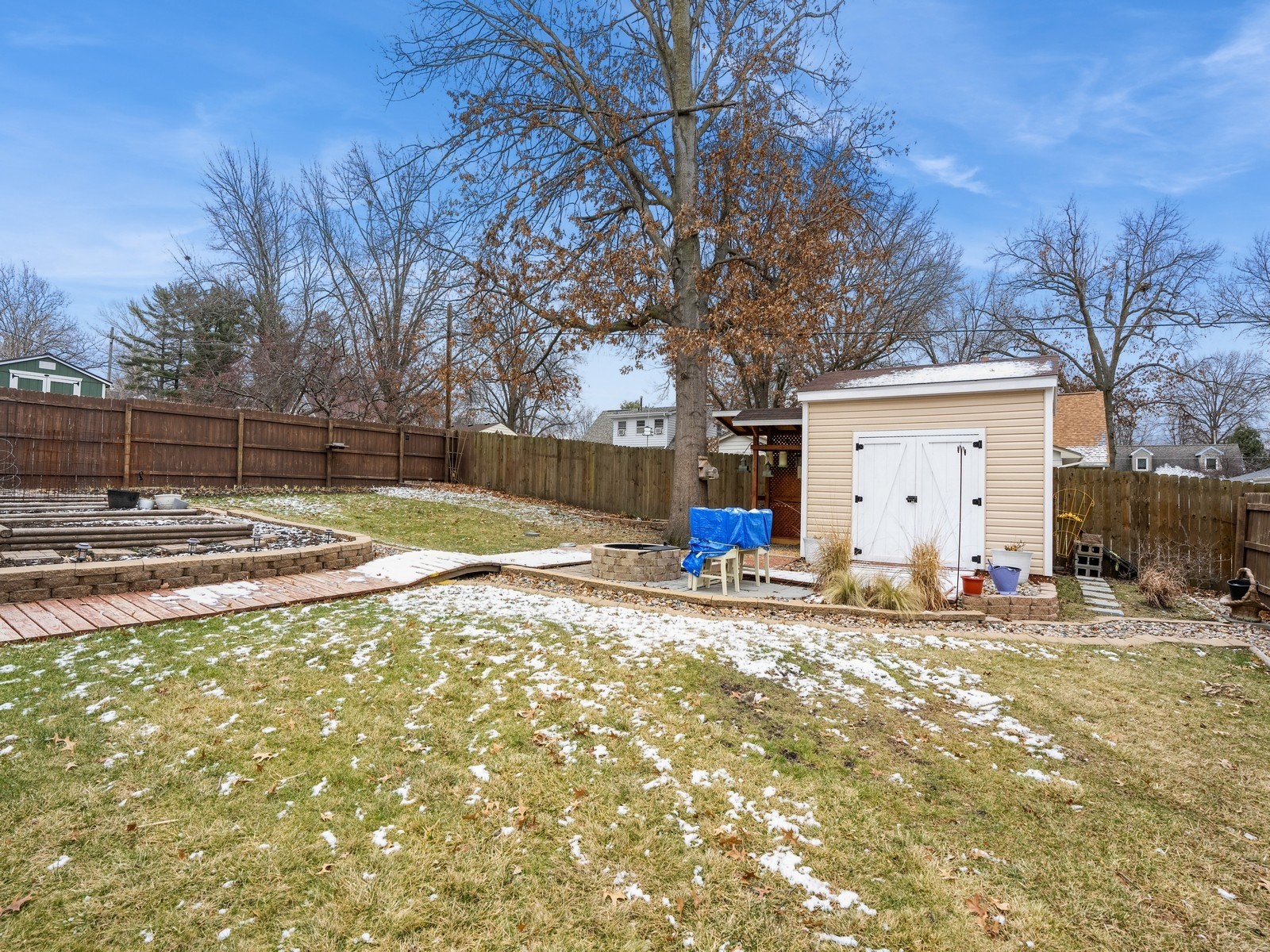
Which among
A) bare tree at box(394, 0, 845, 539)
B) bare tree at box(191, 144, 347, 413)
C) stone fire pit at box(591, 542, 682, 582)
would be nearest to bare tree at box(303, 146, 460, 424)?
bare tree at box(191, 144, 347, 413)

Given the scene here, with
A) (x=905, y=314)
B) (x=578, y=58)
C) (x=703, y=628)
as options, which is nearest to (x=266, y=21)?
(x=578, y=58)

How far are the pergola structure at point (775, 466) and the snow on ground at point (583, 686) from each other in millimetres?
6275

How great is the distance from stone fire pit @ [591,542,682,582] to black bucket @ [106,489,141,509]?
7116 mm

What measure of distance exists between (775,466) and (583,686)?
936 cm

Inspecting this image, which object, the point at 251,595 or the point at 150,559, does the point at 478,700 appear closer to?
the point at 251,595

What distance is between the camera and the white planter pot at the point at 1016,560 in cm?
834

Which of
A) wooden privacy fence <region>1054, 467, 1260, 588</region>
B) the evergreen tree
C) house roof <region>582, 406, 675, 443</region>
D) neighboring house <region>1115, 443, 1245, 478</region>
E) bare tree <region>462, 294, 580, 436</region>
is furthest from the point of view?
house roof <region>582, 406, 675, 443</region>

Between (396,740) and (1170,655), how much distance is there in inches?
248

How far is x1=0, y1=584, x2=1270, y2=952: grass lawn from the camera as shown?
223cm

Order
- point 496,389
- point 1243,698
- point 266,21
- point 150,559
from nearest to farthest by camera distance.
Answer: point 1243,698 < point 150,559 < point 266,21 < point 496,389

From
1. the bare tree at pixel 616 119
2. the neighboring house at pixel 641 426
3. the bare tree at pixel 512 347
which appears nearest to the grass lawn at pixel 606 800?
the bare tree at pixel 616 119

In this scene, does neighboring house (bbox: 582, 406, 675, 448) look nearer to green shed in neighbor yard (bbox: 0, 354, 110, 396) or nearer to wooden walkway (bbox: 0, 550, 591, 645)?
green shed in neighbor yard (bbox: 0, 354, 110, 396)

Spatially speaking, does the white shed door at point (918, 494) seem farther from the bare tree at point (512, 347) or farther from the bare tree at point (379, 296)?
the bare tree at point (379, 296)

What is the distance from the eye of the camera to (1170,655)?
5.54 meters
